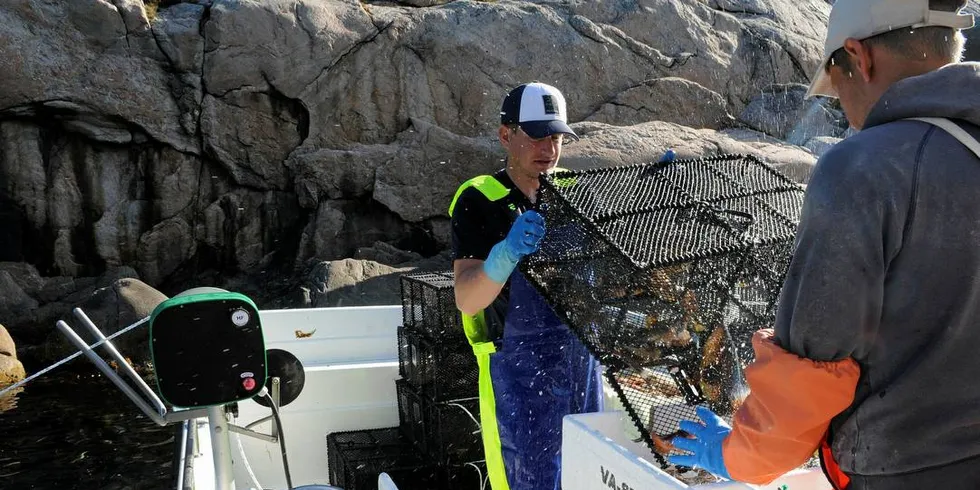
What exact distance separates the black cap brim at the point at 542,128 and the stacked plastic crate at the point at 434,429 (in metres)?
1.14

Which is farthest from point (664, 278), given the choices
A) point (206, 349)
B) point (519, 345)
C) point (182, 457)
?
point (182, 457)

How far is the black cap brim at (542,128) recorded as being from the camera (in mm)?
2727

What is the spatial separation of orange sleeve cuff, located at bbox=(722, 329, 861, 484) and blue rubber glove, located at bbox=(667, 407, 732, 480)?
0.20 meters

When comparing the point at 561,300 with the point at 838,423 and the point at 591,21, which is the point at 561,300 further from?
the point at 591,21

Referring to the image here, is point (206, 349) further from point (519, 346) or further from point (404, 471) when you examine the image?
point (404, 471)

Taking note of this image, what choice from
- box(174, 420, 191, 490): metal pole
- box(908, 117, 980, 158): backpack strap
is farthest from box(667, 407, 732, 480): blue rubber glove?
box(174, 420, 191, 490): metal pole

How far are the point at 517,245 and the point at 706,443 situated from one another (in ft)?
2.73

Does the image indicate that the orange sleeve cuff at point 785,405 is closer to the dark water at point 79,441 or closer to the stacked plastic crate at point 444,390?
the stacked plastic crate at point 444,390

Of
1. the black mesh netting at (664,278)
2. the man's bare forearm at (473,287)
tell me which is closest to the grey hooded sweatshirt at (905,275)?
the black mesh netting at (664,278)

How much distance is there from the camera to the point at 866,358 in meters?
1.34

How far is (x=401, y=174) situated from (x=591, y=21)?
445cm

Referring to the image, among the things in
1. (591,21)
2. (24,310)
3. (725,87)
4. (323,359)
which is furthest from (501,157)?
(323,359)

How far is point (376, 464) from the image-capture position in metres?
3.56

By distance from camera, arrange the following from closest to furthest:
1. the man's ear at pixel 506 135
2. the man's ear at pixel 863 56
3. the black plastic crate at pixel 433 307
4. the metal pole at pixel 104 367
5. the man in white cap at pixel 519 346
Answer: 1. the man's ear at pixel 863 56
2. the metal pole at pixel 104 367
3. the man in white cap at pixel 519 346
4. the man's ear at pixel 506 135
5. the black plastic crate at pixel 433 307
